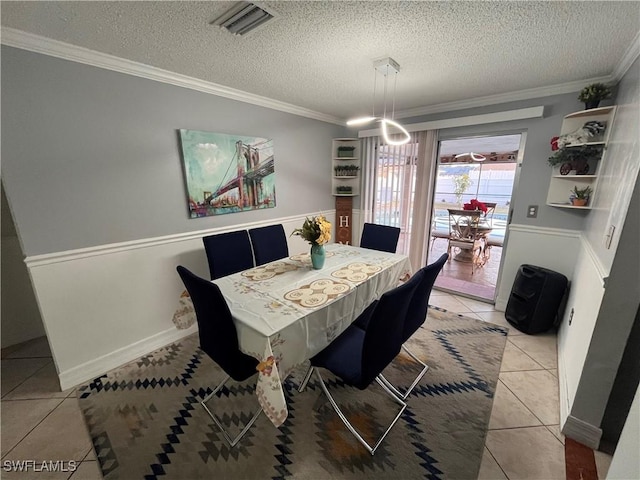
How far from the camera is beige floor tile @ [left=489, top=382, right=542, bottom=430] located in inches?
63.6

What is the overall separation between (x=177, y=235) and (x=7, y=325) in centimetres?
175

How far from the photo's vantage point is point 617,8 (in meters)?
1.32

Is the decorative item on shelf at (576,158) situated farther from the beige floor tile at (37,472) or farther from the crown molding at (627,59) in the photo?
the beige floor tile at (37,472)

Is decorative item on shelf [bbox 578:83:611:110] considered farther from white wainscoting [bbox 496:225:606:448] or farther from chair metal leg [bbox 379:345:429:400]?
chair metal leg [bbox 379:345:429:400]

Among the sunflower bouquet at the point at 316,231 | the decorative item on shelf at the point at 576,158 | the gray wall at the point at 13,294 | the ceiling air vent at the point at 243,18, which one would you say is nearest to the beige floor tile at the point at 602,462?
the sunflower bouquet at the point at 316,231

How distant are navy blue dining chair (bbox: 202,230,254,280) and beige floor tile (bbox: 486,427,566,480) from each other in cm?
226

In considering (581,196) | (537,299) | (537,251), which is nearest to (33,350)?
(537,299)

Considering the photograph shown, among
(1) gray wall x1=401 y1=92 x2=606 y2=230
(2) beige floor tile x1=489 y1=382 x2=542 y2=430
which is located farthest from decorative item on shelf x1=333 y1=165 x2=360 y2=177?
(2) beige floor tile x1=489 y1=382 x2=542 y2=430

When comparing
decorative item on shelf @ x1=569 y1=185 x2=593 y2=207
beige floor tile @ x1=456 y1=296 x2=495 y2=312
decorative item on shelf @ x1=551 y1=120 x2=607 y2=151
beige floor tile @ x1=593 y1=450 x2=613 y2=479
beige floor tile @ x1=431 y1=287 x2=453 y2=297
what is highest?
decorative item on shelf @ x1=551 y1=120 x2=607 y2=151

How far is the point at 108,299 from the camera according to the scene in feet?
6.72

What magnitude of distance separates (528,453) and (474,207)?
3681mm

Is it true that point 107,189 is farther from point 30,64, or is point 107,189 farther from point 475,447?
point 475,447

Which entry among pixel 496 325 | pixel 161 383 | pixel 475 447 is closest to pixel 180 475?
pixel 161 383

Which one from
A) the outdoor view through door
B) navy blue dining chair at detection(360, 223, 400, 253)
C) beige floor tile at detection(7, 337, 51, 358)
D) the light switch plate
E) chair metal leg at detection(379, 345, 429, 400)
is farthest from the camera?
the outdoor view through door
